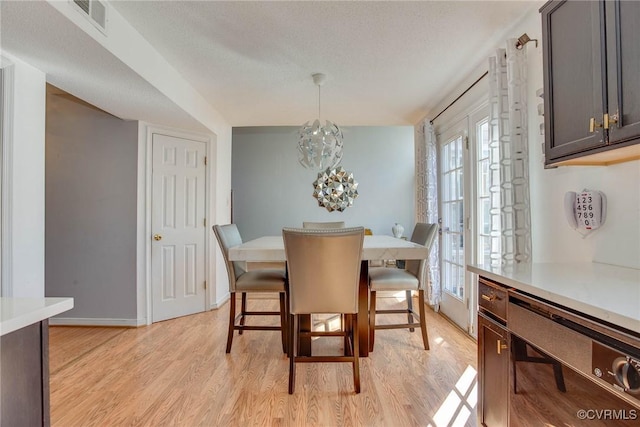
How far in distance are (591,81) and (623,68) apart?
13 cm

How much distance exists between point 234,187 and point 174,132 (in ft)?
8.82

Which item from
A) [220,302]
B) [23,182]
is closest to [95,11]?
[23,182]

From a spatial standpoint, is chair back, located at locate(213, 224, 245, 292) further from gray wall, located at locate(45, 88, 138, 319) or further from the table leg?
gray wall, located at locate(45, 88, 138, 319)

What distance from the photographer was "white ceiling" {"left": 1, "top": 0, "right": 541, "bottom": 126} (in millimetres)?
1836

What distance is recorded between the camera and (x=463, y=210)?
3012 millimetres

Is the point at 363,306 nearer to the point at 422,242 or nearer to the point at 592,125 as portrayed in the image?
the point at 422,242

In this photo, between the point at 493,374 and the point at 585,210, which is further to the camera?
the point at 585,210

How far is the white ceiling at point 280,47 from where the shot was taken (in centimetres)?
184

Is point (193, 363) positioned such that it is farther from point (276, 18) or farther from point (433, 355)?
point (276, 18)

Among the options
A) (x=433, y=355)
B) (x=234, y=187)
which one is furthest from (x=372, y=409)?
(x=234, y=187)

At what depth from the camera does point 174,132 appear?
3.50 metres

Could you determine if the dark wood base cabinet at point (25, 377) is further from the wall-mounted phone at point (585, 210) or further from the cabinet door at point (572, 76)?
the wall-mounted phone at point (585, 210)

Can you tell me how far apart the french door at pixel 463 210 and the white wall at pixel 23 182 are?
3.14m

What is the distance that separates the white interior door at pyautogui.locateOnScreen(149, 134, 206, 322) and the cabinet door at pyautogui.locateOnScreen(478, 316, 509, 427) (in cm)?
311
